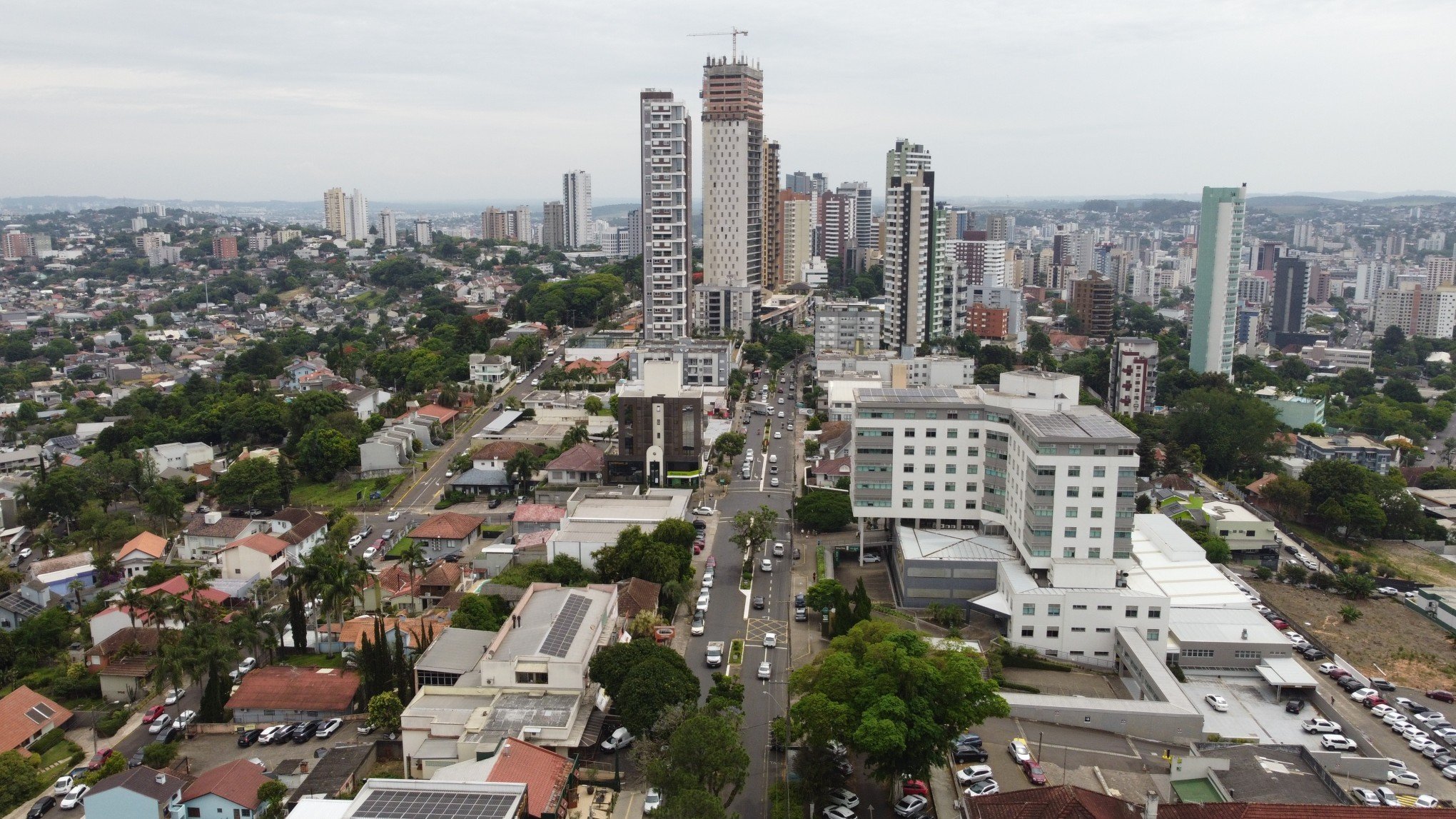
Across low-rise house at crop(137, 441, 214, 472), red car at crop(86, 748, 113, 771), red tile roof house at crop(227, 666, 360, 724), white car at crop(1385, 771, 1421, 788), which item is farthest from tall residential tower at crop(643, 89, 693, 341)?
white car at crop(1385, 771, 1421, 788)

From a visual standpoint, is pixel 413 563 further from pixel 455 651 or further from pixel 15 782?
pixel 15 782

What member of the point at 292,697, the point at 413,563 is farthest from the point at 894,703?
the point at 413,563

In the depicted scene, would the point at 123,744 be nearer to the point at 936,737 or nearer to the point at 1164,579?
the point at 936,737

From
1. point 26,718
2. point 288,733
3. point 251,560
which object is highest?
point 251,560

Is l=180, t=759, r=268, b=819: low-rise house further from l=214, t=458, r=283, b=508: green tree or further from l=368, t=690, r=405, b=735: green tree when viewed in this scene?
l=214, t=458, r=283, b=508: green tree

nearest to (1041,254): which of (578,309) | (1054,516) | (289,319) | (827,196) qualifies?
(827,196)
